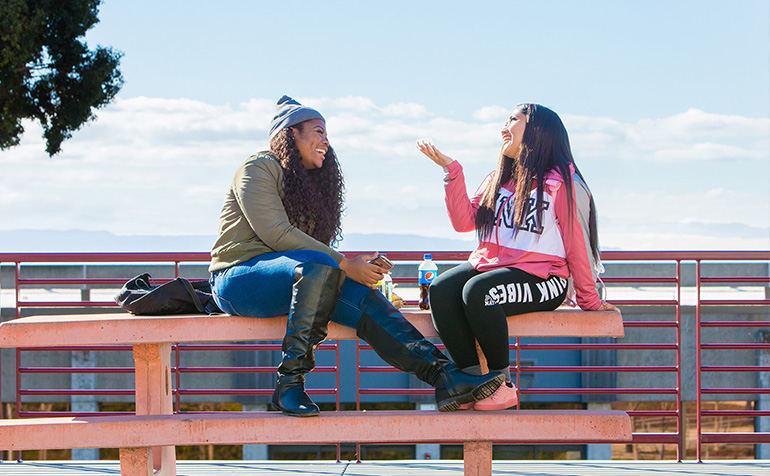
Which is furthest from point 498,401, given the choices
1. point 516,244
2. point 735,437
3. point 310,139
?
point 735,437

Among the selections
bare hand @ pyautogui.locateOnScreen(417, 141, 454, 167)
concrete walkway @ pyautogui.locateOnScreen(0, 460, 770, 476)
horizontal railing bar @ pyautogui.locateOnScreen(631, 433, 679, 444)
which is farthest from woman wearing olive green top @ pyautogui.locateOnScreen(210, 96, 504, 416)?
horizontal railing bar @ pyautogui.locateOnScreen(631, 433, 679, 444)

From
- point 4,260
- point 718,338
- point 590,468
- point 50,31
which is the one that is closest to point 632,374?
point 718,338

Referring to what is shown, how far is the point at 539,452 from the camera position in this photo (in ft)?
80.0

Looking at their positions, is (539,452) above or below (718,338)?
below

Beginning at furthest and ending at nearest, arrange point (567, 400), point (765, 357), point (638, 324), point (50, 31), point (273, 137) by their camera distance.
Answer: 1. point (567, 400)
2. point (765, 357)
3. point (50, 31)
4. point (638, 324)
5. point (273, 137)

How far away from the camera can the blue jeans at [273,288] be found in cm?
379

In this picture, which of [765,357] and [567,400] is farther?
[567,400]

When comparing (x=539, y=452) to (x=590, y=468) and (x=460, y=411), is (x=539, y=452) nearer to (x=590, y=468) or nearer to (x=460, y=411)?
(x=590, y=468)

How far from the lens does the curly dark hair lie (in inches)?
159

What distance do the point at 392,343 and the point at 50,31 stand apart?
502 inches

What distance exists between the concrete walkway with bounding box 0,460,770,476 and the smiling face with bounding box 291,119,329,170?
78.0 inches

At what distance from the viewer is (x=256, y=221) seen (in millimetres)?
3877

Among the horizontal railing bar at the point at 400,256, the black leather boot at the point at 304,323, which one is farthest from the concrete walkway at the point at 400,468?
the black leather boot at the point at 304,323

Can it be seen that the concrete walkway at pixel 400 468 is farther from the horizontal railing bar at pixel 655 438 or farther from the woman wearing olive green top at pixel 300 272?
the woman wearing olive green top at pixel 300 272
